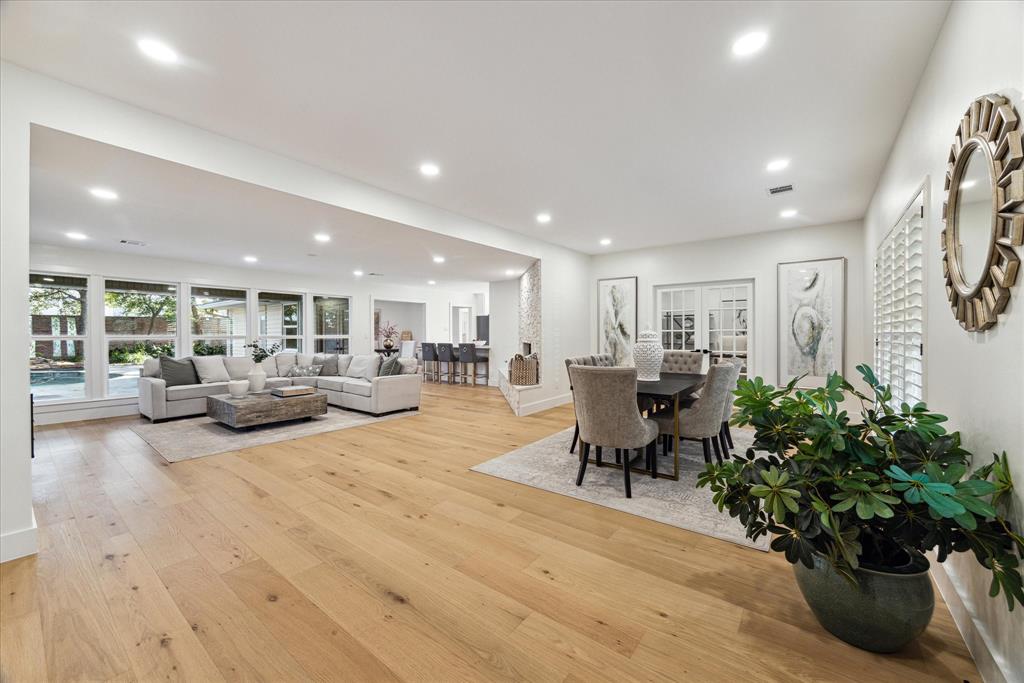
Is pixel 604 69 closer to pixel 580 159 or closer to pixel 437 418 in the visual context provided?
pixel 580 159

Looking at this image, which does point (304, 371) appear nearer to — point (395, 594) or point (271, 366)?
point (271, 366)

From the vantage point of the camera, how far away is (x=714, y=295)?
622cm

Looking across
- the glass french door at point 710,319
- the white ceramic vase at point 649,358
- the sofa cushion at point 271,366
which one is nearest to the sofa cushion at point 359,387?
the sofa cushion at point 271,366

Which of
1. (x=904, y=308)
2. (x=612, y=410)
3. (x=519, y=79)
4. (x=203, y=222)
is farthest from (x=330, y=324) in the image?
(x=904, y=308)

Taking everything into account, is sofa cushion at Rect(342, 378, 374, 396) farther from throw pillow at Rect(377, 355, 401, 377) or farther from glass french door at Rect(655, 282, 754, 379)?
glass french door at Rect(655, 282, 754, 379)

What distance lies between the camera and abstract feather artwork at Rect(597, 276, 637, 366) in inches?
272

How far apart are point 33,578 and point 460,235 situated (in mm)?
4213

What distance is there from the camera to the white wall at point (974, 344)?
1.18 metres

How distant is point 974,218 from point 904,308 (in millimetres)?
1411

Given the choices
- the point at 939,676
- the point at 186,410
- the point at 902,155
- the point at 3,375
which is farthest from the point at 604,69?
the point at 186,410

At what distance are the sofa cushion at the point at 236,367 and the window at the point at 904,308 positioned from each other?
7.75 metres

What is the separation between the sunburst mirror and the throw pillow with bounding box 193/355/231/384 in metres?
7.79

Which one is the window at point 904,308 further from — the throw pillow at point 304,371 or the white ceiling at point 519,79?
the throw pillow at point 304,371

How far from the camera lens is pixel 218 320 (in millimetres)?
7414
